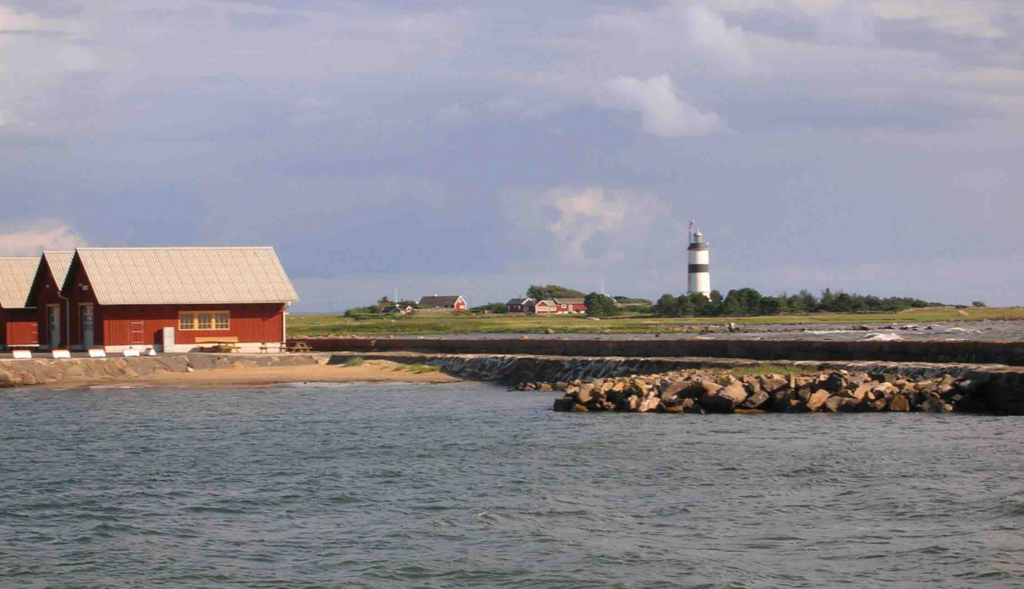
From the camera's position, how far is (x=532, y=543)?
14.1m

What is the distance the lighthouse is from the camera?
114 metres

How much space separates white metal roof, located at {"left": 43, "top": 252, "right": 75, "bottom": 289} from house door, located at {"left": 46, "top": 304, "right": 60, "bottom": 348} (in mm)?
1251

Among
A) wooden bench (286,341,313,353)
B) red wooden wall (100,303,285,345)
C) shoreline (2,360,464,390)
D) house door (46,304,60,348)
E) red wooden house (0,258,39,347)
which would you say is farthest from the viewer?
red wooden house (0,258,39,347)

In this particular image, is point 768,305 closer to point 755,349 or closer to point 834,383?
point 755,349

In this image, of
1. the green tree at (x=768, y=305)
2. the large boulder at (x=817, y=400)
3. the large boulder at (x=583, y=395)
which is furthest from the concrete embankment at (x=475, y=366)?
the green tree at (x=768, y=305)

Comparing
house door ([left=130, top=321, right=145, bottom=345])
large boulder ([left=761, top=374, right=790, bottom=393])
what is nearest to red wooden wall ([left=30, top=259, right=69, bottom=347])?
house door ([left=130, top=321, right=145, bottom=345])

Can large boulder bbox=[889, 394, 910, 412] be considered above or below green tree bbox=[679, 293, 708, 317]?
below

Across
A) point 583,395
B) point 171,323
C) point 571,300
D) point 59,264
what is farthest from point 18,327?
point 571,300

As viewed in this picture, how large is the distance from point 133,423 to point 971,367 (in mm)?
19149

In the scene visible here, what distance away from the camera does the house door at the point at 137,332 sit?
44.9 meters

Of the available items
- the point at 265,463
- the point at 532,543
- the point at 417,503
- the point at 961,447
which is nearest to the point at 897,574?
the point at 532,543

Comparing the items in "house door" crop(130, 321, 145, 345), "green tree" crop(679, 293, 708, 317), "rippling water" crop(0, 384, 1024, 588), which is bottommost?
"rippling water" crop(0, 384, 1024, 588)

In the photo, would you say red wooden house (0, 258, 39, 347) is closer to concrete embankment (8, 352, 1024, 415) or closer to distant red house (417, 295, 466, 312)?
concrete embankment (8, 352, 1024, 415)

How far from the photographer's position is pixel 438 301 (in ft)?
516
